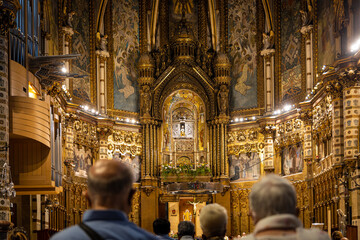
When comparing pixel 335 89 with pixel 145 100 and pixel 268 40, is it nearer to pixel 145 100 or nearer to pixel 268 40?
pixel 268 40

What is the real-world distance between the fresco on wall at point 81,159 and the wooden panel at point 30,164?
39.7 ft

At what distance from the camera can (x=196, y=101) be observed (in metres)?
40.6

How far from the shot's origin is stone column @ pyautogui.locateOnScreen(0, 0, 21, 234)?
1797 centimetres

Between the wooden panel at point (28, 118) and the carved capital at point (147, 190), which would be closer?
the wooden panel at point (28, 118)

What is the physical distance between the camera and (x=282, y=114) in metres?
35.7

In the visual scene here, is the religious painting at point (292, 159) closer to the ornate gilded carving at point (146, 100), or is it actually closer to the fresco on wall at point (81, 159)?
the ornate gilded carving at point (146, 100)

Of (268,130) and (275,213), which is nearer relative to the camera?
(275,213)

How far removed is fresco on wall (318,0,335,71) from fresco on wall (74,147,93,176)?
15.5m

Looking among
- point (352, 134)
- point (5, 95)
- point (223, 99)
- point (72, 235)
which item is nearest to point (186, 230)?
point (72, 235)

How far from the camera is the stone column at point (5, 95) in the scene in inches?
707

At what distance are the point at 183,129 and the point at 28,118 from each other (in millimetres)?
21415

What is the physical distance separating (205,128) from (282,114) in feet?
20.9

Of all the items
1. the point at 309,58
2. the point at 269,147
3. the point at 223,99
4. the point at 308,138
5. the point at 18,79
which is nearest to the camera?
the point at 18,79

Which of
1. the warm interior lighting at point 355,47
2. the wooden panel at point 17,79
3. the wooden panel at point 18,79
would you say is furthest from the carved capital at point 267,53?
the wooden panel at point 17,79
